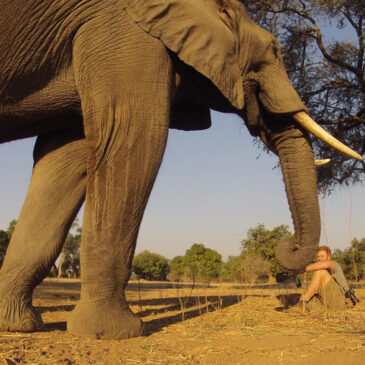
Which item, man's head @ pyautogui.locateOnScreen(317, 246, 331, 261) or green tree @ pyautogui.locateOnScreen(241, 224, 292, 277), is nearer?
man's head @ pyautogui.locateOnScreen(317, 246, 331, 261)

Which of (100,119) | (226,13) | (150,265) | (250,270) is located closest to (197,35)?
(226,13)

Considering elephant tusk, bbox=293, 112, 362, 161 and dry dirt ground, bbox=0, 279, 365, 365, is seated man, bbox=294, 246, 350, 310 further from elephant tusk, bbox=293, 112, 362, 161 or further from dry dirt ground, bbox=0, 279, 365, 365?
elephant tusk, bbox=293, 112, 362, 161

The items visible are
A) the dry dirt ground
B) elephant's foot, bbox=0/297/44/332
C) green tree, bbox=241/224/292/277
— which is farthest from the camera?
green tree, bbox=241/224/292/277

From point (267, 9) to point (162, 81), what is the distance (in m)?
9.39

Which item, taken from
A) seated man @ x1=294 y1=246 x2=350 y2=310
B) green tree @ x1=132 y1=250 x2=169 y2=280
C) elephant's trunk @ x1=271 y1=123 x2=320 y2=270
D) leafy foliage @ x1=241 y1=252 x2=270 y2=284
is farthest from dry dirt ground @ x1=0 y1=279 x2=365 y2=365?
green tree @ x1=132 y1=250 x2=169 y2=280

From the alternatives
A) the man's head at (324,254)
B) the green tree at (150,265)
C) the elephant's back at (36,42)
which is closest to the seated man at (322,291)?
the man's head at (324,254)

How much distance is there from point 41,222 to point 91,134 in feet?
3.43

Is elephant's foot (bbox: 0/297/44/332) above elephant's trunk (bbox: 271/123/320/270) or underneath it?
underneath

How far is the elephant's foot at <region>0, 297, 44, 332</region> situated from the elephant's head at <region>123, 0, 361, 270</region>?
2.09 metres

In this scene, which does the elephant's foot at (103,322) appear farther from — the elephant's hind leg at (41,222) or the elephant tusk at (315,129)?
the elephant tusk at (315,129)

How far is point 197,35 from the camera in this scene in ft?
13.6

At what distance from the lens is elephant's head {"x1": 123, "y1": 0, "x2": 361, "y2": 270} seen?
4.02 meters

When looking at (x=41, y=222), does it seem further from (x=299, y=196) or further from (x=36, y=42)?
(x=299, y=196)

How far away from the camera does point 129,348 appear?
316 cm
